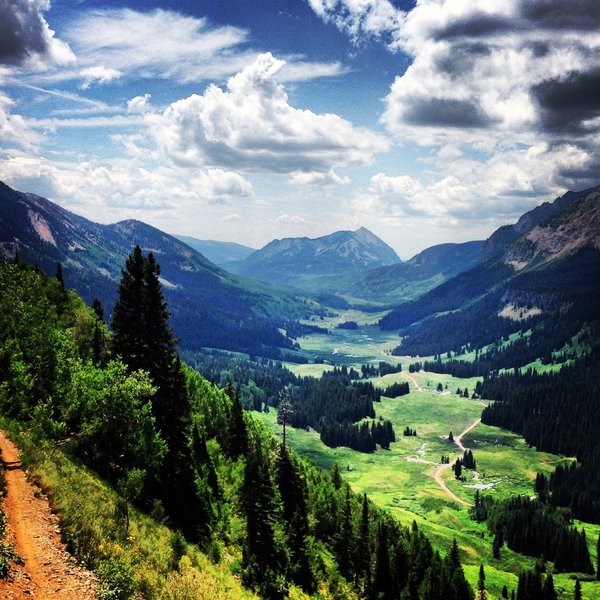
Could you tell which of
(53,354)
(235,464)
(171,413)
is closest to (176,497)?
(171,413)

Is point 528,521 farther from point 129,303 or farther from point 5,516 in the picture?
point 5,516

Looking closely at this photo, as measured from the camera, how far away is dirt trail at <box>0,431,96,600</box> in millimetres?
21188

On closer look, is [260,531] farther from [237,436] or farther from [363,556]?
[363,556]

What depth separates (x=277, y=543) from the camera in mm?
58750

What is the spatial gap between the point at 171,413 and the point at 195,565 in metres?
16.8

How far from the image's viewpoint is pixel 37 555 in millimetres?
23391

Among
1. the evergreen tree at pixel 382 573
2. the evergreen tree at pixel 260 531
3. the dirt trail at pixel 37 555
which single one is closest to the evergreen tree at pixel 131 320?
the evergreen tree at pixel 260 531

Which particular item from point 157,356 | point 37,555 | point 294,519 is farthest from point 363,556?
point 37,555

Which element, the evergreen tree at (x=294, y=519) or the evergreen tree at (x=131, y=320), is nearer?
the evergreen tree at (x=131, y=320)

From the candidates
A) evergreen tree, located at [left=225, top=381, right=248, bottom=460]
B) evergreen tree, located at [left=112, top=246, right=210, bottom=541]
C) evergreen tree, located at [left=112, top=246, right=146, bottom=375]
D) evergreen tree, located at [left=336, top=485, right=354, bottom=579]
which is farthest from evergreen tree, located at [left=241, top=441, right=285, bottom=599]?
evergreen tree, located at [left=336, top=485, right=354, bottom=579]

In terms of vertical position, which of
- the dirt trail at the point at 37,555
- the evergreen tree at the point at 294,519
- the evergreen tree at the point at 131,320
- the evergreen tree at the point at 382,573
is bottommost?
the evergreen tree at the point at 382,573

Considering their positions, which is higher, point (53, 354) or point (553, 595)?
point (53, 354)

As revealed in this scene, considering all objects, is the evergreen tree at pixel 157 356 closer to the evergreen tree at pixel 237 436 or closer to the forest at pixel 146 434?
the forest at pixel 146 434

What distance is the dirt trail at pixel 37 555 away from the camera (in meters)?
21.2
